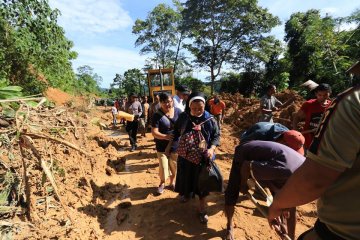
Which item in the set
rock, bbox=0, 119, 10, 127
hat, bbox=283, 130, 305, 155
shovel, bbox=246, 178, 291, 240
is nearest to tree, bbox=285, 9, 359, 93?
hat, bbox=283, 130, 305, 155

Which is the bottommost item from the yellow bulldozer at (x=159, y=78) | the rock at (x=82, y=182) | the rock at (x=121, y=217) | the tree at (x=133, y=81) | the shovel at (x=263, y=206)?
the rock at (x=121, y=217)

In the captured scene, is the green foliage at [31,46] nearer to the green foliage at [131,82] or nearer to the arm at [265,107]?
the arm at [265,107]

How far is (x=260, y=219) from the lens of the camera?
4.04m

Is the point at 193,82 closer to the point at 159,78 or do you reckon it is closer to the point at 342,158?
the point at 159,78

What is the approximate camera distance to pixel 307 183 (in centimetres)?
114

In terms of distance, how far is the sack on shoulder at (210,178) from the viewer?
12.0ft

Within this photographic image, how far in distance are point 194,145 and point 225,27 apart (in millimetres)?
20370

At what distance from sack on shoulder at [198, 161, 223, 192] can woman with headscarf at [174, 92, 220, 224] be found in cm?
9

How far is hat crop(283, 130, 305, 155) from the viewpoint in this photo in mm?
2798

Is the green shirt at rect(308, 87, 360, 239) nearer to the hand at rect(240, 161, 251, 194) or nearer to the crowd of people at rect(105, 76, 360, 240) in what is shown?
the crowd of people at rect(105, 76, 360, 240)

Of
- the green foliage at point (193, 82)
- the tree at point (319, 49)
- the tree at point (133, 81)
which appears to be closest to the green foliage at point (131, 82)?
the tree at point (133, 81)

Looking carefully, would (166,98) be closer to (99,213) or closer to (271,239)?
(99,213)

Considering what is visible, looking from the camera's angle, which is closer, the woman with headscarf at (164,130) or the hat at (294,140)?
the hat at (294,140)

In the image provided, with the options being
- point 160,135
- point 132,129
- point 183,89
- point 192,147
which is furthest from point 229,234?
point 132,129
